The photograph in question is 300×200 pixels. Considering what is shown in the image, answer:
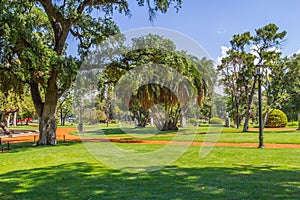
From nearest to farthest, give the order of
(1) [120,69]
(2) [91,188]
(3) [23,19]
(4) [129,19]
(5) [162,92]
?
(2) [91,188]
(3) [23,19]
(4) [129,19]
(1) [120,69]
(5) [162,92]

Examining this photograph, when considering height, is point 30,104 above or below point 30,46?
below

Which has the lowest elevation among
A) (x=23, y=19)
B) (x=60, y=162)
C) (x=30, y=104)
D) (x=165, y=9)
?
(x=60, y=162)

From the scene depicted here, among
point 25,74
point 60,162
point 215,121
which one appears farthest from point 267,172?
point 215,121

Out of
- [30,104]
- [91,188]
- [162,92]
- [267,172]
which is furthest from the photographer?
[30,104]

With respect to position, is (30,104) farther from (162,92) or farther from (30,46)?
(30,46)

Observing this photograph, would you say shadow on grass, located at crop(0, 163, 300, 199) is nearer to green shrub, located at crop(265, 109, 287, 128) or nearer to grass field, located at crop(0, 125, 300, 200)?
grass field, located at crop(0, 125, 300, 200)

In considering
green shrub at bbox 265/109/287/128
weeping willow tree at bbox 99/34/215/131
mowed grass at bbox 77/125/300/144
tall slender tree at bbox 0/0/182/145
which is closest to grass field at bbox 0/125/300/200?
tall slender tree at bbox 0/0/182/145

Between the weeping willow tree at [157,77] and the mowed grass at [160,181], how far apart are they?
31.4ft

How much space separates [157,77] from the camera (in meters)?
22.1

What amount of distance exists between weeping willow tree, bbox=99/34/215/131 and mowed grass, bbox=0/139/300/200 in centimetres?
958

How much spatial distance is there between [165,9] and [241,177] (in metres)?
10.5

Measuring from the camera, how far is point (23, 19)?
13.8 m

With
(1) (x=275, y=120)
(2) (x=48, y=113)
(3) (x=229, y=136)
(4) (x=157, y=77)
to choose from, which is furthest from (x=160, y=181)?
(1) (x=275, y=120)

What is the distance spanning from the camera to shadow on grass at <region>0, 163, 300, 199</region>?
17.7 feet
